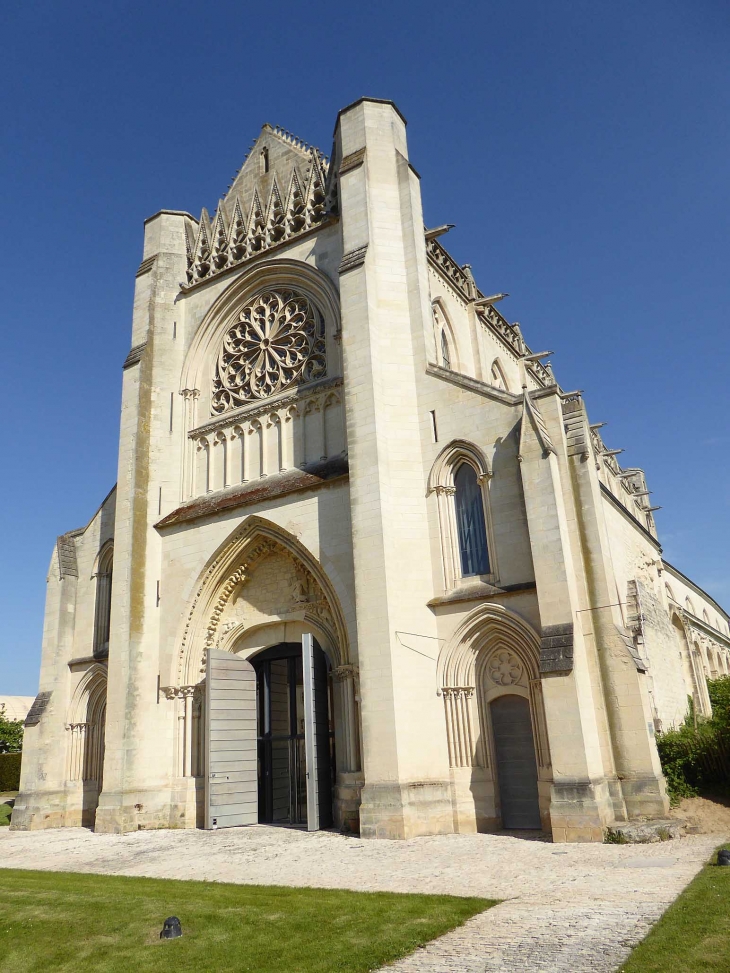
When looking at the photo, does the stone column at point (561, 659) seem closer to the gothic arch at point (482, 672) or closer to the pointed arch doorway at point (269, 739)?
the gothic arch at point (482, 672)

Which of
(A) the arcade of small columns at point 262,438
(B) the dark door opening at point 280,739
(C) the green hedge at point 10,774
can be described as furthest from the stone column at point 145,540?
(C) the green hedge at point 10,774

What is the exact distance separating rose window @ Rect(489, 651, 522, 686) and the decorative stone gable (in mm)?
10971

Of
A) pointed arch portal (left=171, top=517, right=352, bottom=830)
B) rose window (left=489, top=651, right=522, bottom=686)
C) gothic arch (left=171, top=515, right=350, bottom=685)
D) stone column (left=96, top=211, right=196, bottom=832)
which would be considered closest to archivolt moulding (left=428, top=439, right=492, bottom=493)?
pointed arch portal (left=171, top=517, right=352, bottom=830)

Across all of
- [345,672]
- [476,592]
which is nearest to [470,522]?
[476,592]

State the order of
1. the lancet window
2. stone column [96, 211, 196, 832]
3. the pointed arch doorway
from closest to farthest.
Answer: the lancet window < the pointed arch doorway < stone column [96, 211, 196, 832]

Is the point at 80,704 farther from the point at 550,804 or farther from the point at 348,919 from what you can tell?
the point at 348,919

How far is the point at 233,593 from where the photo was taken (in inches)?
699

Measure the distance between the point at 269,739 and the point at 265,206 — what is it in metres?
13.7

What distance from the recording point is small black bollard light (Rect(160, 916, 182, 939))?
6.56 m

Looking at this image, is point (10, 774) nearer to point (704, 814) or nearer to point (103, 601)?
point (103, 601)

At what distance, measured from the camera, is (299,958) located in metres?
5.75

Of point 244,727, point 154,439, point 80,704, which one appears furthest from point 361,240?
point 80,704

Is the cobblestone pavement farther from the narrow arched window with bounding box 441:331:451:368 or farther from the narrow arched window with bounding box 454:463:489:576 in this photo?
the narrow arched window with bounding box 441:331:451:368

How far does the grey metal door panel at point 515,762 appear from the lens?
13164 mm
